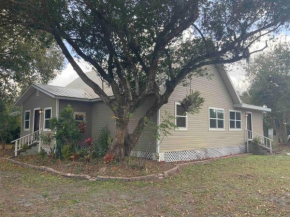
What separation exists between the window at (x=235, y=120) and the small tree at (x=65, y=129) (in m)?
10.1

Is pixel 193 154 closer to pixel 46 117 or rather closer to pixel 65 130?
pixel 65 130

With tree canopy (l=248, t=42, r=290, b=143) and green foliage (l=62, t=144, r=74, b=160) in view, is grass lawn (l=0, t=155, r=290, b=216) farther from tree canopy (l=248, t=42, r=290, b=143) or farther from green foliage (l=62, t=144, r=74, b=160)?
tree canopy (l=248, t=42, r=290, b=143)

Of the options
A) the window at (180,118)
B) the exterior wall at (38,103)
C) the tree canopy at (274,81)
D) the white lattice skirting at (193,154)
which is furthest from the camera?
the tree canopy at (274,81)

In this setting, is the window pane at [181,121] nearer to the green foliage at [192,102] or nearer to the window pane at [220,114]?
the green foliage at [192,102]

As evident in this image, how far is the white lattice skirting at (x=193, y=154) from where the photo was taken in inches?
456

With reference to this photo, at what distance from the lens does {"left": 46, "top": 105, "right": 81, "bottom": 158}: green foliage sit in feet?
36.3

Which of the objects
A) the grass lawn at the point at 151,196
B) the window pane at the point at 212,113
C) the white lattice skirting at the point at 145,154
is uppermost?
the window pane at the point at 212,113

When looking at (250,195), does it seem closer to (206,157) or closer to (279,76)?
(206,157)

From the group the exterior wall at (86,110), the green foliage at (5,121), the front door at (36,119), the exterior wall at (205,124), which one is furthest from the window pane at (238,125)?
the green foliage at (5,121)

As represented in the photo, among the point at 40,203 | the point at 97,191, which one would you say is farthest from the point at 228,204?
the point at 40,203

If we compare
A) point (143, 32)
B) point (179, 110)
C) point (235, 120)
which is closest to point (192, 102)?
point (179, 110)

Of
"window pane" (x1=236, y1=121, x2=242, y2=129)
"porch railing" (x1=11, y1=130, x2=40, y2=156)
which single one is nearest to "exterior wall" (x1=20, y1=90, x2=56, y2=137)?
"porch railing" (x1=11, y1=130, x2=40, y2=156)

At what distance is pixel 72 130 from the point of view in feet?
36.4

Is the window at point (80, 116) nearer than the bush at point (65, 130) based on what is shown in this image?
No
